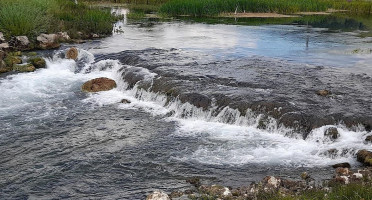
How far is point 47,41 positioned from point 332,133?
18.6 meters

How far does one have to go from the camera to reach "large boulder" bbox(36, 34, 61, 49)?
2372 cm

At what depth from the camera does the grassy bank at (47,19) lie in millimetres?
23172

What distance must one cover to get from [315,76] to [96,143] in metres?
10.4

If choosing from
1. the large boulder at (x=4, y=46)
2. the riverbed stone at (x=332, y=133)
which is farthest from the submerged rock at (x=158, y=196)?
the large boulder at (x=4, y=46)

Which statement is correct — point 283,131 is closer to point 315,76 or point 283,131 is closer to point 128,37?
point 315,76

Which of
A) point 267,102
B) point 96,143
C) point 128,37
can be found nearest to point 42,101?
point 96,143

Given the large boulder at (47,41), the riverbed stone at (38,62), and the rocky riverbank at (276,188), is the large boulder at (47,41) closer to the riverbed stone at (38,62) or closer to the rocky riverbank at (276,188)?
the riverbed stone at (38,62)

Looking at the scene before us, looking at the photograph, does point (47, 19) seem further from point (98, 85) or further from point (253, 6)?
point (253, 6)

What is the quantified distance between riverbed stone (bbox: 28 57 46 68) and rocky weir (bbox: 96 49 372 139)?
168 inches

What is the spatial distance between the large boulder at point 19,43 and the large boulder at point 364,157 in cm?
1961

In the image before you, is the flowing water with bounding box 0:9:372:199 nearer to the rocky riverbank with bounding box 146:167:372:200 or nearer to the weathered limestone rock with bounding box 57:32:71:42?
the rocky riverbank with bounding box 146:167:372:200

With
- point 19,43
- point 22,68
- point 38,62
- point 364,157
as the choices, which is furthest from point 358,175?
point 19,43

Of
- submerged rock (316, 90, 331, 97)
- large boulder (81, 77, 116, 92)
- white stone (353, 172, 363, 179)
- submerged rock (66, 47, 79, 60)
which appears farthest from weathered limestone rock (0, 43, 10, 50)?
white stone (353, 172, 363, 179)

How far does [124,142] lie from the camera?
11.7 meters
